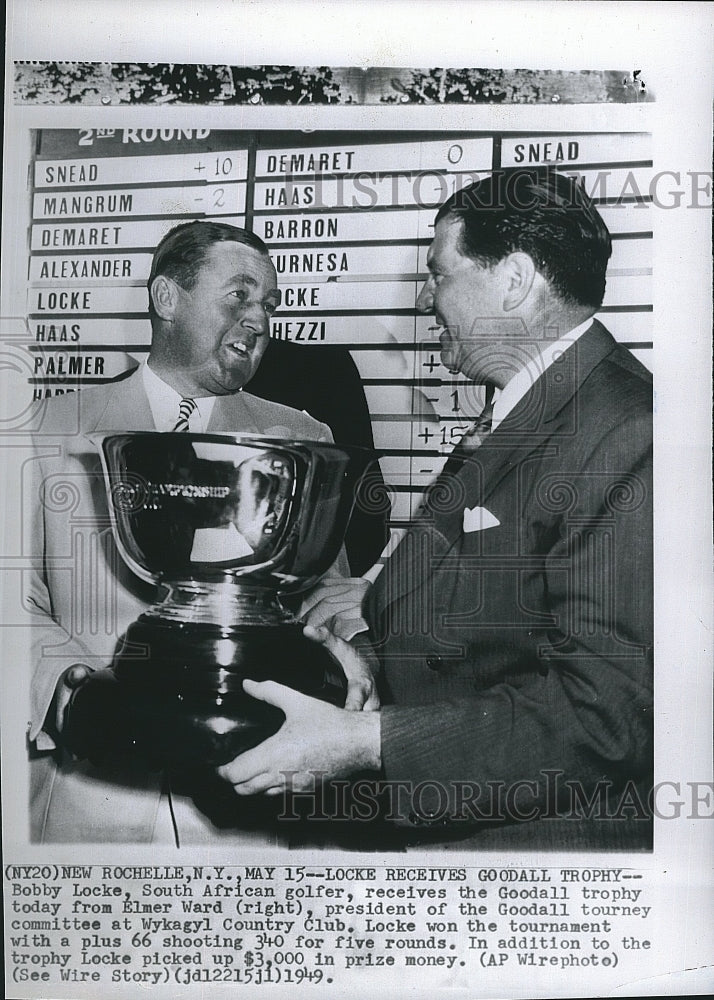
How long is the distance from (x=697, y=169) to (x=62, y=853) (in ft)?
3.43

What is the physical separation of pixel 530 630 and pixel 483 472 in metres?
0.18

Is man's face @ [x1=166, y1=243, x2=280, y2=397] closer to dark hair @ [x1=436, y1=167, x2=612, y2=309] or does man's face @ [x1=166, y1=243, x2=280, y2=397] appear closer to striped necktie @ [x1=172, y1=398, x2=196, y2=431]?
striped necktie @ [x1=172, y1=398, x2=196, y2=431]

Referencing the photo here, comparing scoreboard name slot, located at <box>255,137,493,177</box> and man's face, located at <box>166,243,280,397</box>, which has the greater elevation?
scoreboard name slot, located at <box>255,137,493,177</box>

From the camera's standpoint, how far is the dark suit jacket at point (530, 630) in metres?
0.84

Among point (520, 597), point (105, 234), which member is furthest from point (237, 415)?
point (520, 597)

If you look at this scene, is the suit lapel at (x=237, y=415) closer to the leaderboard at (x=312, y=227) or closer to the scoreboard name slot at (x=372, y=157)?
the leaderboard at (x=312, y=227)

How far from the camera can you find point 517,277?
868mm

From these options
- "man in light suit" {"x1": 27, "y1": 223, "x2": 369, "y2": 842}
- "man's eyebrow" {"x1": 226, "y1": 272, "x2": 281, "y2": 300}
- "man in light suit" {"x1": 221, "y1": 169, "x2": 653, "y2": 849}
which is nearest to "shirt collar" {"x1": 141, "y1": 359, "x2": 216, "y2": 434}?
"man in light suit" {"x1": 27, "y1": 223, "x2": 369, "y2": 842}

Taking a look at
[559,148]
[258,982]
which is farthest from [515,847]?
[559,148]

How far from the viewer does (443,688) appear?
2.78 feet

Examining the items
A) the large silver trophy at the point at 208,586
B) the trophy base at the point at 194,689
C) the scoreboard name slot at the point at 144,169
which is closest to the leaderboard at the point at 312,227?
the scoreboard name slot at the point at 144,169

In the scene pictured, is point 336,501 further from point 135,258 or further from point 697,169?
point 697,169

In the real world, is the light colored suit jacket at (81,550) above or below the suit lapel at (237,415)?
below

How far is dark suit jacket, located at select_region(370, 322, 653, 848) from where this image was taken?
2.77 ft
